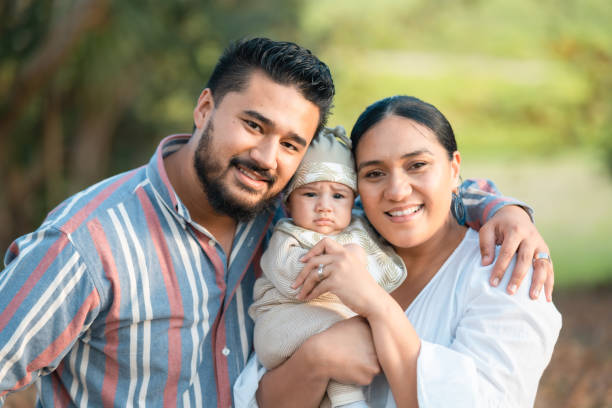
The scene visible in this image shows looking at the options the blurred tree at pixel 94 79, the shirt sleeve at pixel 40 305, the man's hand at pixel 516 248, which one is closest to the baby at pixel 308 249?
the man's hand at pixel 516 248

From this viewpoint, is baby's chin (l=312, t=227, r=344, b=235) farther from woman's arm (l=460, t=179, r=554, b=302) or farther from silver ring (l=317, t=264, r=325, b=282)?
woman's arm (l=460, t=179, r=554, b=302)

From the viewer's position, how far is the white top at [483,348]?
1.76 metres

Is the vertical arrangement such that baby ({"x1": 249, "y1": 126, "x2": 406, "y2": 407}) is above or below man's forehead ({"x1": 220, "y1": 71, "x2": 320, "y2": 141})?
below

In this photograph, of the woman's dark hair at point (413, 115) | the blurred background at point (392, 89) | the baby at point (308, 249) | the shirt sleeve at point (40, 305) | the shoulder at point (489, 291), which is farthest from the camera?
the blurred background at point (392, 89)

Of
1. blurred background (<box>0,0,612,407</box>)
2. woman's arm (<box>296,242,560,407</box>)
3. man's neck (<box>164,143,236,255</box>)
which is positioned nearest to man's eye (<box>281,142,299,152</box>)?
man's neck (<box>164,143,236,255</box>)

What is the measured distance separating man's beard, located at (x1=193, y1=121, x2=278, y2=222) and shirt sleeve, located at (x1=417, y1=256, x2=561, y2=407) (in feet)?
2.62

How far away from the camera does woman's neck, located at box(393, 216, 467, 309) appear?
7.13ft

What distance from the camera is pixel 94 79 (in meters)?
5.08

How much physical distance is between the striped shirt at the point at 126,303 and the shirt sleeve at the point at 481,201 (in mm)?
18

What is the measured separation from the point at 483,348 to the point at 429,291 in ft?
1.06

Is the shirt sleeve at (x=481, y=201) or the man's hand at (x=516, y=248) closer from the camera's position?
the man's hand at (x=516, y=248)

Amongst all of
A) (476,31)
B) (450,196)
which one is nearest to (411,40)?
(476,31)

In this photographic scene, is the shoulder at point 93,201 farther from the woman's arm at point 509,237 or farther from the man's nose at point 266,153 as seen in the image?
the woman's arm at point 509,237

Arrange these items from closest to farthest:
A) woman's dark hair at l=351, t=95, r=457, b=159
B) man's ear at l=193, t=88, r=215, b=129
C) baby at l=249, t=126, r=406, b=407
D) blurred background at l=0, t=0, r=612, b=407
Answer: baby at l=249, t=126, r=406, b=407
woman's dark hair at l=351, t=95, r=457, b=159
man's ear at l=193, t=88, r=215, b=129
blurred background at l=0, t=0, r=612, b=407
